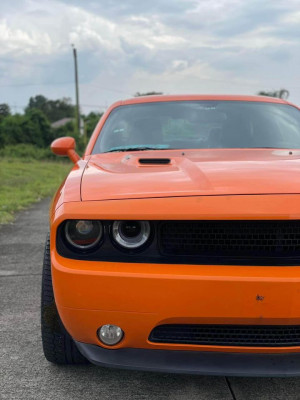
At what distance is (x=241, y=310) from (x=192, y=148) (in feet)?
4.72

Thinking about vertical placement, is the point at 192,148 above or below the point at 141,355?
above

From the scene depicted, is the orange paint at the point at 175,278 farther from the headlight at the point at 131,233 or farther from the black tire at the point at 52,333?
the black tire at the point at 52,333

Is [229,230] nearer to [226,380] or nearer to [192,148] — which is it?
[226,380]

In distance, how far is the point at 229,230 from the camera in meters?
1.85

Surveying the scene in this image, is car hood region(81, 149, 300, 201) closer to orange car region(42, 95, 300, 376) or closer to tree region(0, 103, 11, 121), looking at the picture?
orange car region(42, 95, 300, 376)

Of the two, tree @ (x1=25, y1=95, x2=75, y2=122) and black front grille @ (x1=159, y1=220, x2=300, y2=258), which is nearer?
black front grille @ (x1=159, y1=220, x2=300, y2=258)

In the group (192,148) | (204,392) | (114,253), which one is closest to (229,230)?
(114,253)

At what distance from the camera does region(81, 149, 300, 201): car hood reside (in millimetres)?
1884

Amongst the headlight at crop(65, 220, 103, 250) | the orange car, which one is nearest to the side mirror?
the orange car

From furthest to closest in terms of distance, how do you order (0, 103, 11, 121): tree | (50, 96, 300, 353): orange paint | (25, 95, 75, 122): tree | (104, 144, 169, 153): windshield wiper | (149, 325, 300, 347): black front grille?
(25, 95, 75, 122): tree
(0, 103, 11, 121): tree
(104, 144, 169, 153): windshield wiper
(149, 325, 300, 347): black front grille
(50, 96, 300, 353): orange paint

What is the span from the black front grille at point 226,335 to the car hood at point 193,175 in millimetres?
535

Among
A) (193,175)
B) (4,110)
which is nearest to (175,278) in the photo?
(193,175)

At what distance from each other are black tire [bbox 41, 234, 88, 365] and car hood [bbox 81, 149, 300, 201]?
511 mm

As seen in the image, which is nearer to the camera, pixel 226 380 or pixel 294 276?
pixel 294 276
